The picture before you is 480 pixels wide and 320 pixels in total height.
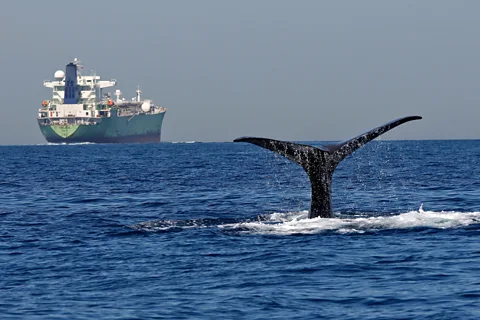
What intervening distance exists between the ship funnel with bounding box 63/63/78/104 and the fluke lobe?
16439cm

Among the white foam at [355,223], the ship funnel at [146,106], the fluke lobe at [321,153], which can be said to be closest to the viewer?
the fluke lobe at [321,153]

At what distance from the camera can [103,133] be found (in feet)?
581

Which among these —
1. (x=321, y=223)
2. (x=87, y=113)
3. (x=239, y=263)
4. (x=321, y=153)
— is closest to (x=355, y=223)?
(x=321, y=223)

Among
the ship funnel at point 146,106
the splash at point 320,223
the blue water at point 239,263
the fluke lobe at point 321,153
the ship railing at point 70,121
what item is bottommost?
the blue water at point 239,263

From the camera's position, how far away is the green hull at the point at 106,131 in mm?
173000

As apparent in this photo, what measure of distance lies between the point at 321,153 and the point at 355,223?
75.0 inches

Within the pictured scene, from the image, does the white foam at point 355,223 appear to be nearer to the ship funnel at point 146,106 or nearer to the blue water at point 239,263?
the blue water at point 239,263

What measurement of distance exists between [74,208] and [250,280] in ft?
42.4

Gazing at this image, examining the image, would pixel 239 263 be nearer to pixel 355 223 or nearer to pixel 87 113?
pixel 355 223

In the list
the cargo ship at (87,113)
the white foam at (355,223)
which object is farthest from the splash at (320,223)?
the cargo ship at (87,113)

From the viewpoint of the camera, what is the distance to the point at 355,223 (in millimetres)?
16906

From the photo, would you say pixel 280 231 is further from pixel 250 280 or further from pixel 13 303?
pixel 13 303

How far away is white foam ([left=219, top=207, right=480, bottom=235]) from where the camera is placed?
1605cm

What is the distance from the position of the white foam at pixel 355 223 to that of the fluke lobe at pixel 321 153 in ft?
1.90
